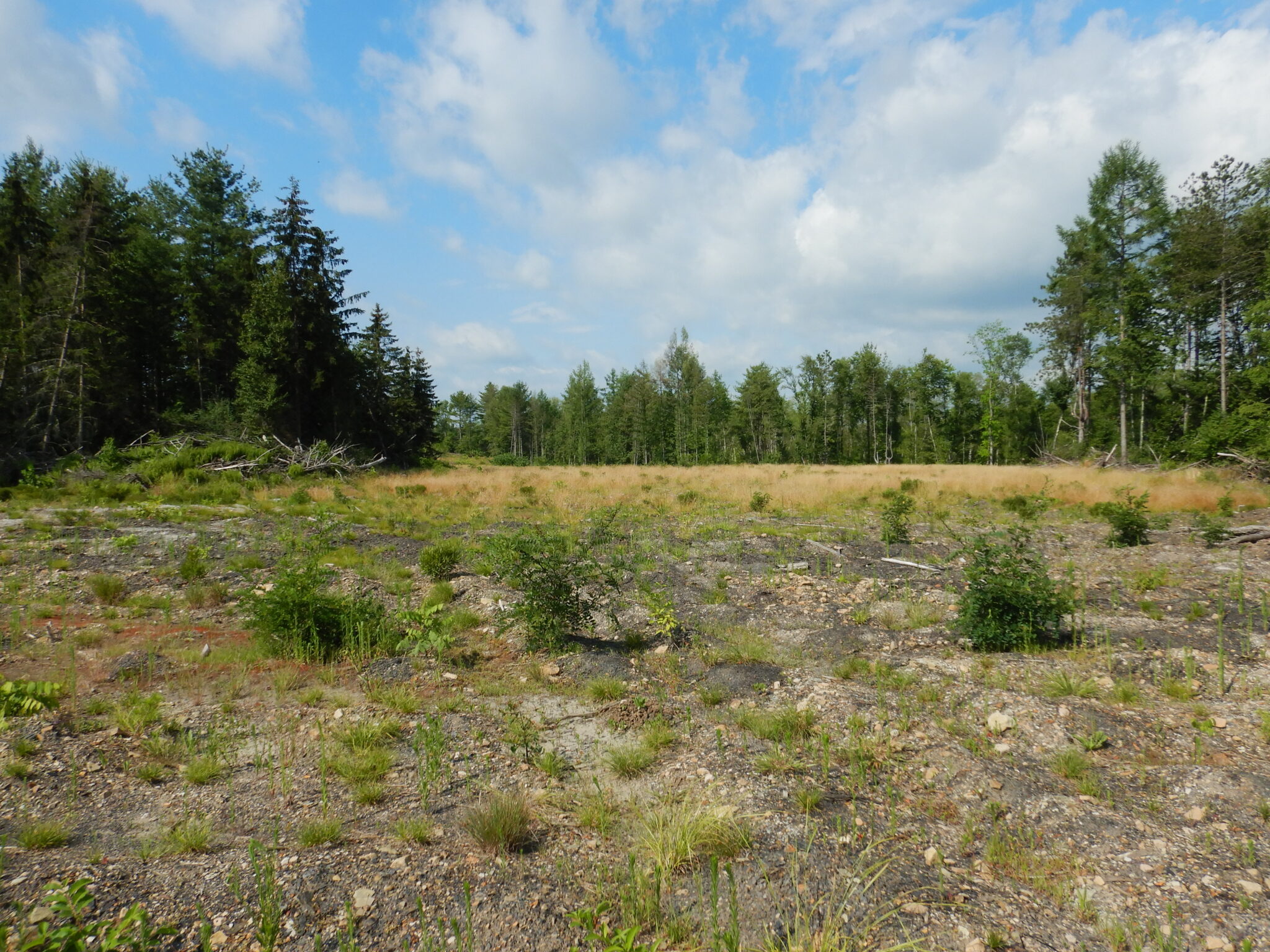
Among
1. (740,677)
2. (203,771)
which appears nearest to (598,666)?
(740,677)

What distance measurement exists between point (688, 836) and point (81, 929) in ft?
Answer: 8.82

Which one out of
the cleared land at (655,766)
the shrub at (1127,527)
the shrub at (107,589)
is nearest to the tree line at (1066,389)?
the shrub at (1127,527)

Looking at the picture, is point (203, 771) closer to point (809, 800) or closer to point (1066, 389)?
point (809, 800)

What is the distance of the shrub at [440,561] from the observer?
9.83m

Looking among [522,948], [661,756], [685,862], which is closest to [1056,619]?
[661,756]

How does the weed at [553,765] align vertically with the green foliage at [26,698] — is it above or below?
below

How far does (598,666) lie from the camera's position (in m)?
A: 6.55

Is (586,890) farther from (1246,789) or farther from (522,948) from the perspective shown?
(1246,789)

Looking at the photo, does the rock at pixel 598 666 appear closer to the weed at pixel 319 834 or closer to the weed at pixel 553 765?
the weed at pixel 553 765

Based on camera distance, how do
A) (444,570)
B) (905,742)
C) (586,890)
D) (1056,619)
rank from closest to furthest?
(586,890)
(905,742)
(1056,619)
(444,570)

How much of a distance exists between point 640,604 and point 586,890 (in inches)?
217

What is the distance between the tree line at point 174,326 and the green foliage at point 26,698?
18.4 meters

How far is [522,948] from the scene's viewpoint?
2719mm

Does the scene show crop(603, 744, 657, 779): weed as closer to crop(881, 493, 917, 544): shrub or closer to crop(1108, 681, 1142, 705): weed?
crop(1108, 681, 1142, 705): weed
